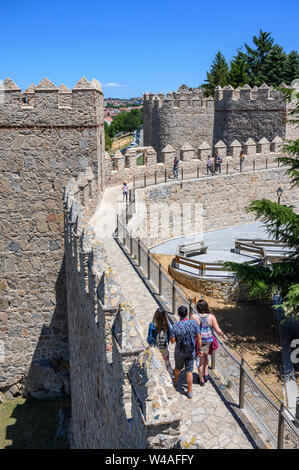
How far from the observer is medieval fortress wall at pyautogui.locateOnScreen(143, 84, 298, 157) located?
2523 centimetres

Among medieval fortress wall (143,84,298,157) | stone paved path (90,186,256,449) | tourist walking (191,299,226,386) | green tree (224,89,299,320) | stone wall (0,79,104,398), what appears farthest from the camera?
medieval fortress wall (143,84,298,157)

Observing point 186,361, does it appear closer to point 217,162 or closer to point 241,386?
point 241,386

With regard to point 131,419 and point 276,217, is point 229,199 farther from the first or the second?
point 131,419

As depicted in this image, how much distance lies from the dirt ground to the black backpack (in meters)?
4.85

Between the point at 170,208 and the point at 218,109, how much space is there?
10321 mm

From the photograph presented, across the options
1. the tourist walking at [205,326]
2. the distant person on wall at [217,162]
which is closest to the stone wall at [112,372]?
the tourist walking at [205,326]

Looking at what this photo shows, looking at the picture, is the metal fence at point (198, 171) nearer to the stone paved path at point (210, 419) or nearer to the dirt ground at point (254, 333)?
the dirt ground at point (254, 333)

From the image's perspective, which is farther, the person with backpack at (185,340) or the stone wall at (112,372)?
the person with backpack at (185,340)

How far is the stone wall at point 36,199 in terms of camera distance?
1099 centimetres

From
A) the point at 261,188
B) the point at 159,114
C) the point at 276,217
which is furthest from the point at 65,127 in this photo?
the point at 159,114

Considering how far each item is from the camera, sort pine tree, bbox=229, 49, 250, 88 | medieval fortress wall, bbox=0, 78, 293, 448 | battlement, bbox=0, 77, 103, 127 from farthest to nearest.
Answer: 1. pine tree, bbox=229, 49, 250, 88
2. battlement, bbox=0, 77, 103, 127
3. medieval fortress wall, bbox=0, 78, 293, 448

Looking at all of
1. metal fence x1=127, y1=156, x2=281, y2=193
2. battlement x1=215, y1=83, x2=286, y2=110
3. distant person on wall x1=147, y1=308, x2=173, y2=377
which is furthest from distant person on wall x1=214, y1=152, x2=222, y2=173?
distant person on wall x1=147, y1=308, x2=173, y2=377

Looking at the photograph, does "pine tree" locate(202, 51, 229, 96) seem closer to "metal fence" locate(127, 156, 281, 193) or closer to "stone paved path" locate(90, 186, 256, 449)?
"metal fence" locate(127, 156, 281, 193)

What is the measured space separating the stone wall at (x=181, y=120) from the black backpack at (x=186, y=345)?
20945mm
